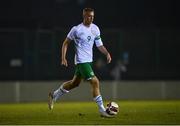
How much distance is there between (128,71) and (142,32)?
8.98 feet

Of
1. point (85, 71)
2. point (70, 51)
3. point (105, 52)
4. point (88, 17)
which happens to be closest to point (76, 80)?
point (85, 71)

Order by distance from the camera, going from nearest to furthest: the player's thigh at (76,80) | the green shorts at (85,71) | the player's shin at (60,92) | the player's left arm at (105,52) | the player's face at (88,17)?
1. the player's face at (88,17)
2. the green shorts at (85,71)
3. the player's left arm at (105,52)
4. the player's thigh at (76,80)
5. the player's shin at (60,92)

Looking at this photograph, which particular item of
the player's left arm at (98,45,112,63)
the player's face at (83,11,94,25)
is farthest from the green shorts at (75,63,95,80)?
the player's face at (83,11,94,25)

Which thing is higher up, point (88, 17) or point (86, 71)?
point (88, 17)

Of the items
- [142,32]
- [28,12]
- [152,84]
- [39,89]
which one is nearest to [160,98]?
[152,84]

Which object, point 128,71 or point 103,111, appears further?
point 128,71

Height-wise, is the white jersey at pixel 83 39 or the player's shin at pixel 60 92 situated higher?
the white jersey at pixel 83 39

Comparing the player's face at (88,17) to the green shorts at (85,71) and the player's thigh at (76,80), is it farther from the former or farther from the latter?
the player's thigh at (76,80)

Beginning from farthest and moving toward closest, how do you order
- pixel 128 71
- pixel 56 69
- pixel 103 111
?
pixel 128 71 → pixel 56 69 → pixel 103 111

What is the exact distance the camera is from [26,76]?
109 ft

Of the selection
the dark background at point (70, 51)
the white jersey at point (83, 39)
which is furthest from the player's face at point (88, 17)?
the dark background at point (70, 51)

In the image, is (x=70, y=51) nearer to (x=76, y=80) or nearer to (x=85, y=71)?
(x=76, y=80)

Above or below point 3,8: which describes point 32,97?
below

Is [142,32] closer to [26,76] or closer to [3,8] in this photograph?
[26,76]
